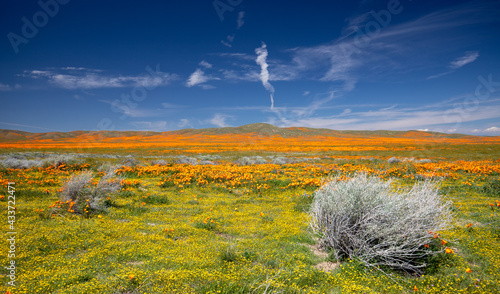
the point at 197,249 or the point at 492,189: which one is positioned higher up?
the point at 492,189

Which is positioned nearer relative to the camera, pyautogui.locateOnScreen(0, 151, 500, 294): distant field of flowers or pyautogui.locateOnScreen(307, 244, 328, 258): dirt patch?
pyautogui.locateOnScreen(0, 151, 500, 294): distant field of flowers

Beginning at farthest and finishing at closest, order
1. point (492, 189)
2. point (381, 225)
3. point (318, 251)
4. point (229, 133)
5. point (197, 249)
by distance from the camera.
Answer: point (229, 133) → point (492, 189) → point (318, 251) → point (197, 249) → point (381, 225)

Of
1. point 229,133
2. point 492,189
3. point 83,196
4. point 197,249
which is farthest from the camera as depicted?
point 229,133

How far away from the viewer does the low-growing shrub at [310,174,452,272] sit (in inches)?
187

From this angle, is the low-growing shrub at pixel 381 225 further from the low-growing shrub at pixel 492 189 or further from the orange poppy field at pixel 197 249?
the low-growing shrub at pixel 492 189

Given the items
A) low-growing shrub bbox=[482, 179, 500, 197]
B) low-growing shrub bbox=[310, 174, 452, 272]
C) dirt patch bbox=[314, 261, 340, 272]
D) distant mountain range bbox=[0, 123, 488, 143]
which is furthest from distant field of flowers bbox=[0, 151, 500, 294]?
distant mountain range bbox=[0, 123, 488, 143]

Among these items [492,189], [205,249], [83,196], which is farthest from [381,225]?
[492,189]

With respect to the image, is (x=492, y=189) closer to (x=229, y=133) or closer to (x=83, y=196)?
(x=83, y=196)

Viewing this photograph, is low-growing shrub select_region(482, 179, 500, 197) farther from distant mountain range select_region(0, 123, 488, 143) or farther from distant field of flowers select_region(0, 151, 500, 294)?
distant mountain range select_region(0, 123, 488, 143)

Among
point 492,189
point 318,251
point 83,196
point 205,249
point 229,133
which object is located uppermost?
point 229,133

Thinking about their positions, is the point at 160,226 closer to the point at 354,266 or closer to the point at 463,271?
the point at 354,266

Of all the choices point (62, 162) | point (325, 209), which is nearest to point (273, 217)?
point (325, 209)

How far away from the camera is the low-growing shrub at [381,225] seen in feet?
15.6

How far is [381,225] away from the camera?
4.91 meters
